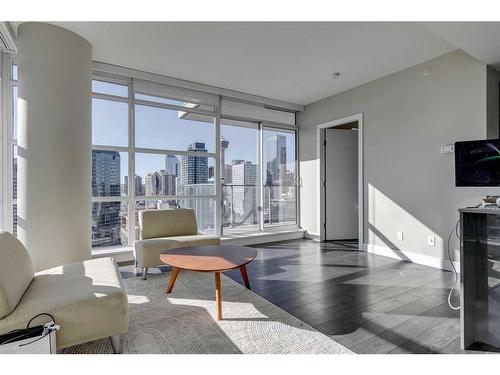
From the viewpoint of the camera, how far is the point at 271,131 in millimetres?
5574

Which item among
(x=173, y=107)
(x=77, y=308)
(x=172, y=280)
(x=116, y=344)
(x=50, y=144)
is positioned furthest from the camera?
(x=173, y=107)

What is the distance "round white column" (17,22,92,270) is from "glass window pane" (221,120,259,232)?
8.04 feet

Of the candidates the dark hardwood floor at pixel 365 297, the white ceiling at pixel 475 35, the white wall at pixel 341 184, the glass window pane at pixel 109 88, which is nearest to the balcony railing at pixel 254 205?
the white wall at pixel 341 184

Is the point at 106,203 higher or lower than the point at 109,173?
lower

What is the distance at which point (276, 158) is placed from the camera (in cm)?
564

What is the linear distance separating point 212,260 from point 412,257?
2926 millimetres

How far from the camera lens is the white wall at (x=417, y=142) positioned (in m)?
3.27

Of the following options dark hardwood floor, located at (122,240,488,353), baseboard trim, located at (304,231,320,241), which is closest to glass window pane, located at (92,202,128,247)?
dark hardwood floor, located at (122,240,488,353)

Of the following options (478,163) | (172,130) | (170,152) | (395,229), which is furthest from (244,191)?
(478,163)

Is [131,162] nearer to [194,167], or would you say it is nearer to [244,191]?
[194,167]

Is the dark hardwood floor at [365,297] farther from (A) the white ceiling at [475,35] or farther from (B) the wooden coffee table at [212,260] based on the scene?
(A) the white ceiling at [475,35]
